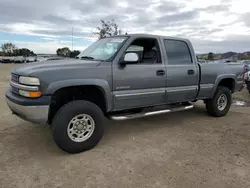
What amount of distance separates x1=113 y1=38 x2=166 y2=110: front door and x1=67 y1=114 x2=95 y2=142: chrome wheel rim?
56 cm

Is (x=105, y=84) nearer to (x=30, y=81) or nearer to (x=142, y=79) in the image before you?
(x=142, y=79)

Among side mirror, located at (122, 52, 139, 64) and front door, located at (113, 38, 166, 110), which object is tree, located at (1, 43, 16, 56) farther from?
side mirror, located at (122, 52, 139, 64)

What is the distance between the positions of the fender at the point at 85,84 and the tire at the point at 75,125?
11.1 inches

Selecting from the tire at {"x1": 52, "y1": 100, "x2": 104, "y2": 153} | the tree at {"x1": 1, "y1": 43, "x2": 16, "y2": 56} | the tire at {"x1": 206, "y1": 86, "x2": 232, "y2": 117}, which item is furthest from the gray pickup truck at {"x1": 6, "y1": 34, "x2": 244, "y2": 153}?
the tree at {"x1": 1, "y1": 43, "x2": 16, "y2": 56}

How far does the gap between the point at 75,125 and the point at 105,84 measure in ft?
2.67

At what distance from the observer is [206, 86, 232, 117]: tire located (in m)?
5.94

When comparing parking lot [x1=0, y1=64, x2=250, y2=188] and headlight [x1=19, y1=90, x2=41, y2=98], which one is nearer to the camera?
parking lot [x1=0, y1=64, x2=250, y2=188]

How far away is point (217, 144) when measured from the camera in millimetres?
4219

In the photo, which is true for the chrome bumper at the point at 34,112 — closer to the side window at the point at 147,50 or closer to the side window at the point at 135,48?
the side window at the point at 135,48

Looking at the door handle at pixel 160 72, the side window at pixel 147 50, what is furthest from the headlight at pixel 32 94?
the door handle at pixel 160 72

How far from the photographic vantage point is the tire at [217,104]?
234 inches

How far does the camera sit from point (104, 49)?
453 cm

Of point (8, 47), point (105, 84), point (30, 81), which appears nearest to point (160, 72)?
point (105, 84)

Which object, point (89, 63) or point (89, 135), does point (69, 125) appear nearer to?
point (89, 135)
